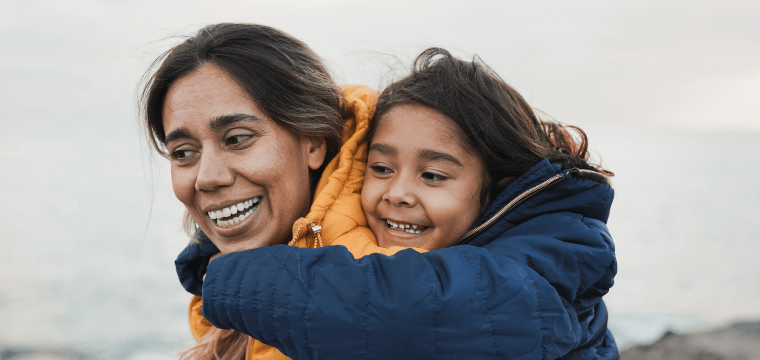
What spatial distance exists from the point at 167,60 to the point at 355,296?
1489 millimetres

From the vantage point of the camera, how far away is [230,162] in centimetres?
220

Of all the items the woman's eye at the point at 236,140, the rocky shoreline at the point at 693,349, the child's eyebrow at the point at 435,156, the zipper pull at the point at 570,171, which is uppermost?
the woman's eye at the point at 236,140

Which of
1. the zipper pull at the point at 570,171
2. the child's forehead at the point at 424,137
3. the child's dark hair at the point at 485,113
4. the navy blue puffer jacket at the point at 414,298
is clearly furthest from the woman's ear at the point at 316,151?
the zipper pull at the point at 570,171

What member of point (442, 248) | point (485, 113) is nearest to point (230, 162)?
point (442, 248)

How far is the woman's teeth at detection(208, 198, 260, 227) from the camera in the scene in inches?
88.8

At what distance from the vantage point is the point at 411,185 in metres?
2.21

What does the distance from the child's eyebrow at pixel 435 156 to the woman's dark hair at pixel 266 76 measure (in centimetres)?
52

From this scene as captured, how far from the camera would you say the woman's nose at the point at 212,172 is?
2.16 meters

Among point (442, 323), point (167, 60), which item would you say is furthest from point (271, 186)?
point (442, 323)

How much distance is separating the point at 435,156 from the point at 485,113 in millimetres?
313

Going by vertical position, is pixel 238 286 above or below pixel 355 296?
above

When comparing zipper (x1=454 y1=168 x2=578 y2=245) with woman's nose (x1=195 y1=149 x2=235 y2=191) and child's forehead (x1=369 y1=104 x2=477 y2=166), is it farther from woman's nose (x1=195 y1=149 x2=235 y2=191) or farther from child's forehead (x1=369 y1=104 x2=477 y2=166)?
woman's nose (x1=195 y1=149 x2=235 y2=191)

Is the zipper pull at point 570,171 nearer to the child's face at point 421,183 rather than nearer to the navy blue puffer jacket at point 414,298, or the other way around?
the navy blue puffer jacket at point 414,298

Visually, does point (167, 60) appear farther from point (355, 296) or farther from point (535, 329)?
point (535, 329)
